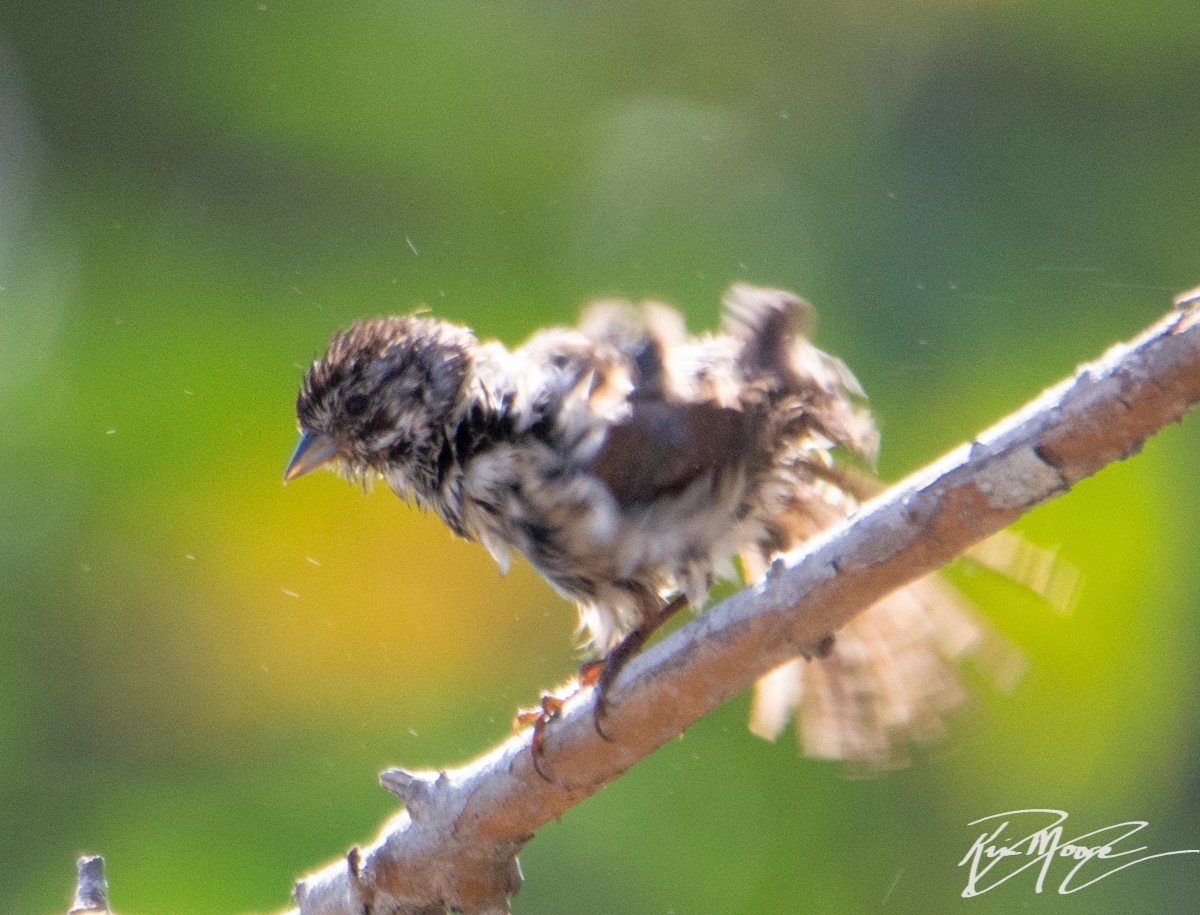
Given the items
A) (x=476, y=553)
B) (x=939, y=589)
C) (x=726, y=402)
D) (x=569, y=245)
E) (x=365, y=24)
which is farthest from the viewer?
(x=365, y=24)

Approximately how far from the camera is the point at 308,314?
5707 mm

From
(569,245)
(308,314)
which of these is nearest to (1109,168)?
(569,245)

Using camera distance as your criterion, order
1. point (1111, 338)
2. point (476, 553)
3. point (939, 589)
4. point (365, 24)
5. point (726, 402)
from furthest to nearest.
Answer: point (365, 24), point (476, 553), point (1111, 338), point (939, 589), point (726, 402)

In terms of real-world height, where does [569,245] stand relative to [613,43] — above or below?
below

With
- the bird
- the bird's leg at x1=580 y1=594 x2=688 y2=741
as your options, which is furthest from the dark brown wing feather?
the bird's leg at x1=580 y1=594 x2=688 y2=741

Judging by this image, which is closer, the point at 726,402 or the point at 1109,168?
the point at 726,402

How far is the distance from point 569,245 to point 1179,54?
261 cm

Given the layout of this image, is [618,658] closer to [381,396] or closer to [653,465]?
[653,465]

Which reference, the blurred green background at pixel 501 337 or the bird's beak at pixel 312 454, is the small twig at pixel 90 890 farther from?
the blurred green background at pixel 501 337

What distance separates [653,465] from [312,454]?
3.40ft

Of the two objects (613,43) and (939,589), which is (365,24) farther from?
(939,589)

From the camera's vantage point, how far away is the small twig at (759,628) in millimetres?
1986

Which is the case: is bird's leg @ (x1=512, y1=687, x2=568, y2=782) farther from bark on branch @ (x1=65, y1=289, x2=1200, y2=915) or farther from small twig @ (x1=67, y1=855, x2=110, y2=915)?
small twig @ (x1=67, y1=855, x2=110, y2=915)
